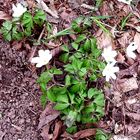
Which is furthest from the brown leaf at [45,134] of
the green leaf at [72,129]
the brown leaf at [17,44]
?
the brown leaf at [17,44]

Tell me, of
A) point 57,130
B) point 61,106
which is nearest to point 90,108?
point 61,106

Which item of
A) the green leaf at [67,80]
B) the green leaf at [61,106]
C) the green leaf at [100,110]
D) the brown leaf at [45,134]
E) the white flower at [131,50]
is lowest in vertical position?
the brown leaf at [45,134]

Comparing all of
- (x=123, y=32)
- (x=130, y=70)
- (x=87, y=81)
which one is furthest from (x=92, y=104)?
(x=123, y=32)

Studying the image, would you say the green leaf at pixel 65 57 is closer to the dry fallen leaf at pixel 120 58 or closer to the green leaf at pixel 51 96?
the green leaf at pixel 51 96

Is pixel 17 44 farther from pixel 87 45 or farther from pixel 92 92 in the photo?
pixel 92 92

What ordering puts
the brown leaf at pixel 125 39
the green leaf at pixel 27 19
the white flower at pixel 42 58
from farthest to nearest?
1. the brown leaf at pixel 125 39
2. the green leaf at pixel 27 19
3. the white flower at pixel 42 58

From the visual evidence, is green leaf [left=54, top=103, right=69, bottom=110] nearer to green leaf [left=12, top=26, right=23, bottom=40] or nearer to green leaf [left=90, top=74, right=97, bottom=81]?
green leaf [left=90, top=74, right=97, bottom=81]
